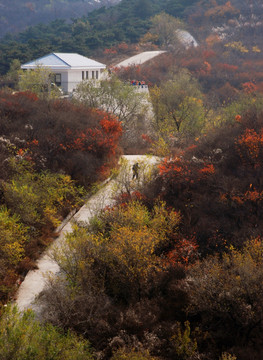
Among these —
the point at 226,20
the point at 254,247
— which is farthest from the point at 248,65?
→ the point at 254,247

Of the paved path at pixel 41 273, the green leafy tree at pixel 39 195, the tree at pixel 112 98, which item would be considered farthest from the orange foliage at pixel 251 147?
the tree at pixel 112 98

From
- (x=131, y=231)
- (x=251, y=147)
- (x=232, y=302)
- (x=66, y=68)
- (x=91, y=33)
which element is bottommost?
(x=232, y=302)

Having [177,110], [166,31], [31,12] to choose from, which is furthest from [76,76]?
[31,12]

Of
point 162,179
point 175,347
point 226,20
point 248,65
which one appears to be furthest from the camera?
point 226,20

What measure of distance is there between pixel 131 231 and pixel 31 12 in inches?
3822

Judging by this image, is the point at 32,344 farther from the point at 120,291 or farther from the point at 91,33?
the point at 91,33

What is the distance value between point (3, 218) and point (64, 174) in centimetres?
644

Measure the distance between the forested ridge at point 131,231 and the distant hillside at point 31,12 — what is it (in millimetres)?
69113

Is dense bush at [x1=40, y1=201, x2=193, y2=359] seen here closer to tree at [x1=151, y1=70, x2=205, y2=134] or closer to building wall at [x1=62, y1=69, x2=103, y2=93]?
tree at [x1=151, y1=70, x2=205, y2=134]

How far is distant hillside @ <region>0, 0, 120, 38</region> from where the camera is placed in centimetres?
9325

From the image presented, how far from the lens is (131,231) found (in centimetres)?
1282

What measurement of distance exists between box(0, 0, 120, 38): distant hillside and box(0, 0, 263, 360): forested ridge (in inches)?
2721

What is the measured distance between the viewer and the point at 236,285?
34.1ft

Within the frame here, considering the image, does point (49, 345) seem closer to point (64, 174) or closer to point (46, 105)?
point (64, 174)
